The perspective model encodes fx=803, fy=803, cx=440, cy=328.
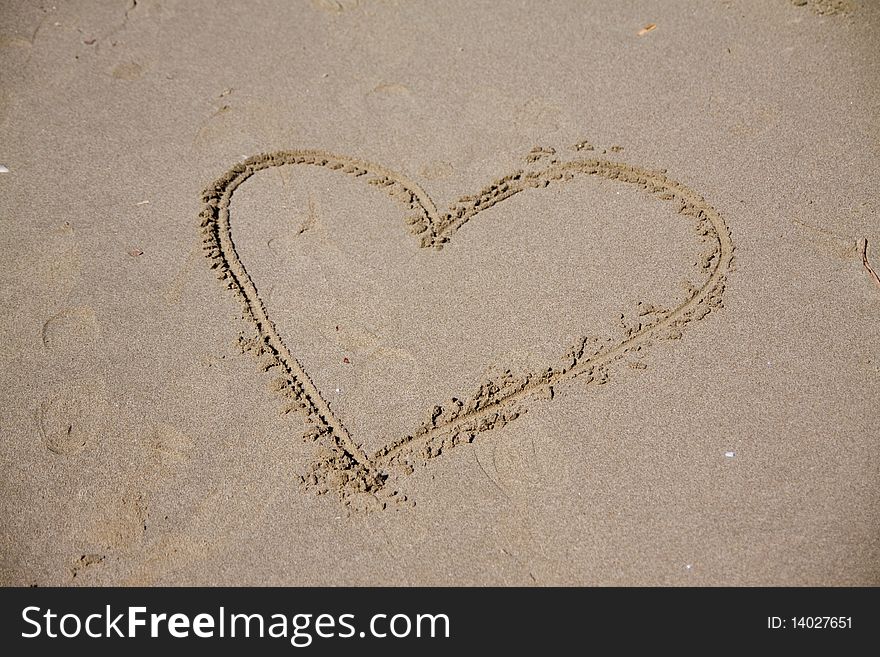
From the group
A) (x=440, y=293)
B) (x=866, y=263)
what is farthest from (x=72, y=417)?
(x=866, y=263)

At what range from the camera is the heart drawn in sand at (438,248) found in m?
2.70

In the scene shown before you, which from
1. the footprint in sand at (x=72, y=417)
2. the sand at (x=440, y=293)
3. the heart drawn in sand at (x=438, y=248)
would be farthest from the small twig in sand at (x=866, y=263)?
the footprint in sand at (x=72, y=417)

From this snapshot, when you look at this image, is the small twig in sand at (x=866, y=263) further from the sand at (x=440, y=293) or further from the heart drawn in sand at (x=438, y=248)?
the heart drawn in sand at (x=438, y=248)

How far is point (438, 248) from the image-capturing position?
10.4ft

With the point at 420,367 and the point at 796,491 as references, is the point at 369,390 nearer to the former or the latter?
the point at 420,367

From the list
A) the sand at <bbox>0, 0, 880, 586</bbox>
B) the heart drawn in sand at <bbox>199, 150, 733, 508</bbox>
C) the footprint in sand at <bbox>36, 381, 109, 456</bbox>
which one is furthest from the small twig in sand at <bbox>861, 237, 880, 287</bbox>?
the footprint in sand at <bbox>36, 381, 109, 456</bbox>

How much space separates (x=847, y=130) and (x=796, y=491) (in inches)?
69.0

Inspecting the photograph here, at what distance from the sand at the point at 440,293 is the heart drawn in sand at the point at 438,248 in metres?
0.01

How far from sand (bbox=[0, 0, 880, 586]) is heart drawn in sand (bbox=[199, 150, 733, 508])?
11 millimetres

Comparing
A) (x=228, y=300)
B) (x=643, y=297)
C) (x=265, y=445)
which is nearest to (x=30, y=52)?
(x=228, y=300)

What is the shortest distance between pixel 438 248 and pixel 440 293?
21cm

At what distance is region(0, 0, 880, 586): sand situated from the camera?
2561 mm

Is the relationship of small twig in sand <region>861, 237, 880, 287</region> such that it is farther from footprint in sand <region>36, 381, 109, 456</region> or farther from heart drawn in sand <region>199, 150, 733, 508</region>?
footprint in sand <region>36, 381, 109, 456</region>

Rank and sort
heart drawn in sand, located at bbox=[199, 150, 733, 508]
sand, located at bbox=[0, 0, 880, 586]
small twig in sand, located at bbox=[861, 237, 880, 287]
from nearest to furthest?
sand, located at bbox=[0, 0, 880, 586] < heart drawn in sand, located at bbox=[199, 150, 733, 508] < small twig in sand, located at bbox=[861, 237, 880, 287]
